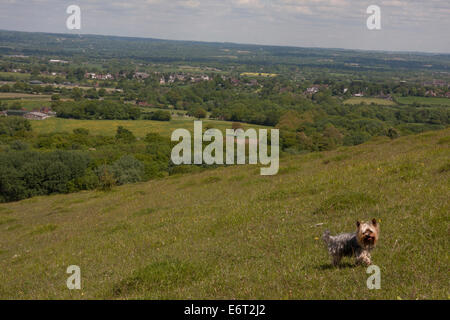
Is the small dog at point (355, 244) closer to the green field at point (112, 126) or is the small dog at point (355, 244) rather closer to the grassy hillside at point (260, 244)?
the grassy hillside at point (260, 244)

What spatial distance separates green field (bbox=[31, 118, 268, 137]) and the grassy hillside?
98906 mm

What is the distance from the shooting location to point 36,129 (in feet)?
404

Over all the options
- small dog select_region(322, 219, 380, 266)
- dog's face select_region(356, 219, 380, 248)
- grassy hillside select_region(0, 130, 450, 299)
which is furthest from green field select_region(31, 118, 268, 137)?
dog's face select_region(356, 219, 380, 248)

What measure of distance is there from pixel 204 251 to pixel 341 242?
17.0 feet

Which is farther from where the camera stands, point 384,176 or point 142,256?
point 384,176

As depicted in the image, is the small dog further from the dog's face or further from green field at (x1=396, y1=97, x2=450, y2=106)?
green field at (x1=396, y1=97, x2=450, y2=106)

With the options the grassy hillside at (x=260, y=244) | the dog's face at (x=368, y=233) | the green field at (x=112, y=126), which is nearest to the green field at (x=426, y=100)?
the green field at (x=112, y=126)

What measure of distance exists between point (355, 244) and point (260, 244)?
4.13 metres

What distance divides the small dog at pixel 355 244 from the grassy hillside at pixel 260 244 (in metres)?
0.25

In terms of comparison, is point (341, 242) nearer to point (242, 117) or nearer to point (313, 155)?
point (313, 155)

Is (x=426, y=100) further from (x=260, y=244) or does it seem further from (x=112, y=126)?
(x=260, y=244)
